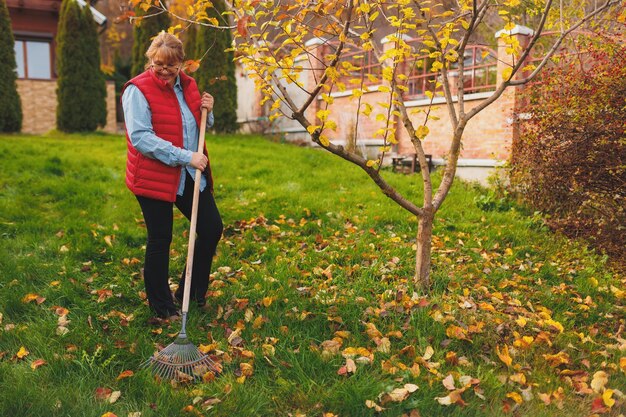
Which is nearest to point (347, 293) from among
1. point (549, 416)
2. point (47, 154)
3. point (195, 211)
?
point (195, 211)

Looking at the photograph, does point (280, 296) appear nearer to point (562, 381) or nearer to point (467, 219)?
point (562, 381)

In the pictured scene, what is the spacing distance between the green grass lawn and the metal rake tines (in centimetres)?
8

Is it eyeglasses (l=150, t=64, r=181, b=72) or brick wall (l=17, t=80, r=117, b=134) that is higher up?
brick wall (l=17, t=80, r=117, b=134)

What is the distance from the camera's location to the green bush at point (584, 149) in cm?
502

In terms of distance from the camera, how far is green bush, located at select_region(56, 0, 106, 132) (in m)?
12.9

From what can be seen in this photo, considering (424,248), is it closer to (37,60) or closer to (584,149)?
(584,149)

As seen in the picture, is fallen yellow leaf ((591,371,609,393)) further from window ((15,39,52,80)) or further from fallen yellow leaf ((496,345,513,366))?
window ((15,39,52,80))

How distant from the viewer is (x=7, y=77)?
12289 millimetres

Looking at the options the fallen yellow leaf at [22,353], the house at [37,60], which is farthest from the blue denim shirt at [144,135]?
the house at [37,60]

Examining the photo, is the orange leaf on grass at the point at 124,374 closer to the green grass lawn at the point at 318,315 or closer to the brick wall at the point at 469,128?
the green grass lawn at the point at 318,315

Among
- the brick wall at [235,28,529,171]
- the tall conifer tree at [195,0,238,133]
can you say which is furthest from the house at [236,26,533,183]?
the tall conifer tree at [195,0,238,133]

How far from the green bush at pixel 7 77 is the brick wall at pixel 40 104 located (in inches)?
94.0

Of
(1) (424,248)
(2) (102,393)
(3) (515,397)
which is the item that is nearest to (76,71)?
(1) (424,248)

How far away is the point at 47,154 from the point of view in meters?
8.90
